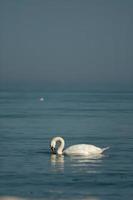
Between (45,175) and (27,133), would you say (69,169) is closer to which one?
(45,175)

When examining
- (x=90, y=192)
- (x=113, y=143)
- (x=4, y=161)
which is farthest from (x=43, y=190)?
(x=113, y=143)

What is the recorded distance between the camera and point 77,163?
94.0 feet

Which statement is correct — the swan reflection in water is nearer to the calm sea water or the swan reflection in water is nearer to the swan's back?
the calm sea water

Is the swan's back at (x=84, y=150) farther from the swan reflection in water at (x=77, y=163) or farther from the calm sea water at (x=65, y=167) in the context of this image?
the calm sea water at (x=65, y=167)

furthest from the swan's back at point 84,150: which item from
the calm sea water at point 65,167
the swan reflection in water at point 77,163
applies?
the calm sea water at point 65,167

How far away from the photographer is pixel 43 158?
3000cm

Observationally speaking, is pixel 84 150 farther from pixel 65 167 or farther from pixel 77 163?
pixel 65 167

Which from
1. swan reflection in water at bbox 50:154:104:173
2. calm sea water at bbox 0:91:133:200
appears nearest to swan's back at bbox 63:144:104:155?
swan reflection in water at bbox 50:154:104:173

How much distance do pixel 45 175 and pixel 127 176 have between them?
245 centimetres

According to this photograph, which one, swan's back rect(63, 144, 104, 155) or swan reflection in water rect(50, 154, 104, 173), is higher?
swan's back rect(63, 144, 104, 155)

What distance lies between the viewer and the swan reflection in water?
26891 millimetres

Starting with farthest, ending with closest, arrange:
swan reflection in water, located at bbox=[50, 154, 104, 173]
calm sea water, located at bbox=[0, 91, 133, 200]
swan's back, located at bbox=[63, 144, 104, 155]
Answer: swan's back, located at bbox=[63, 144, 104, 155] < swan reflection in water, located at bbox=[50, 154, 104, 173] < calm sea water, located at bbox=[0, 91, 133, 200]

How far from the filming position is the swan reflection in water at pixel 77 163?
2689cm

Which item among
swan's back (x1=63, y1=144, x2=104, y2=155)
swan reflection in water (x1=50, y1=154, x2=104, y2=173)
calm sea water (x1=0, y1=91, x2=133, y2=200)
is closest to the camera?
calm sea water (x1=0, y1=91, x2=133, y2=200)
